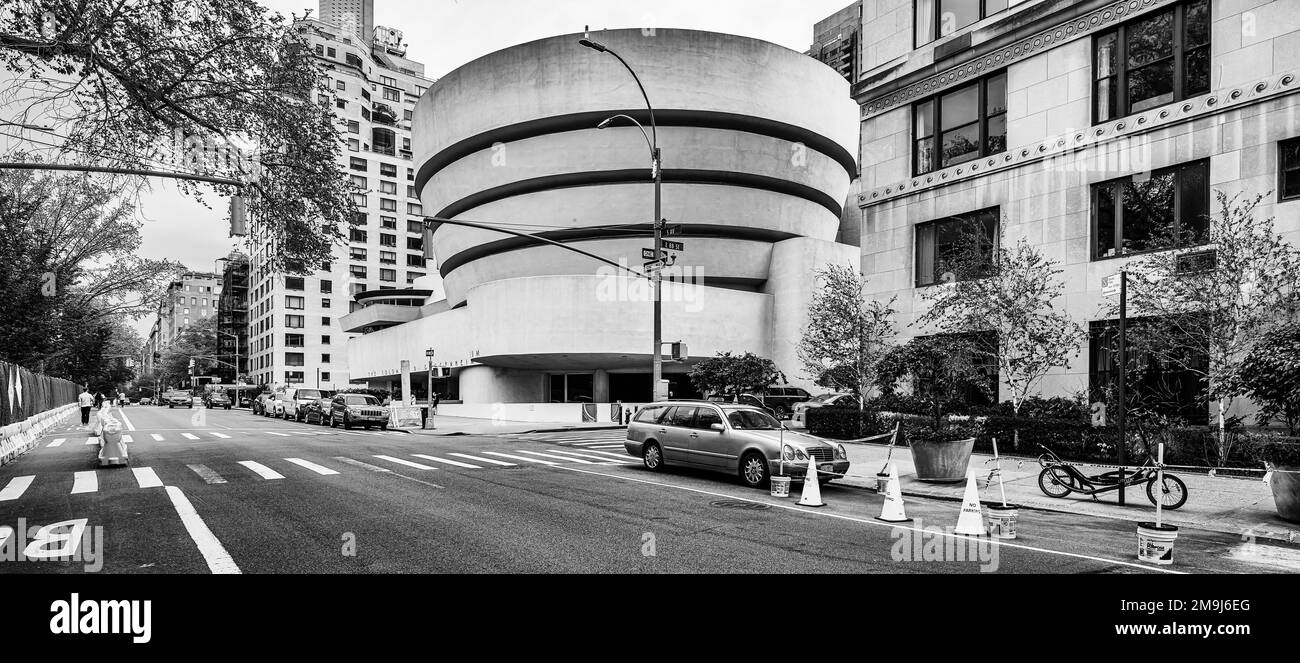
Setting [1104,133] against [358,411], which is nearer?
[1104,133]

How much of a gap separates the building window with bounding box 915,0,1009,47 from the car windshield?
16.7m

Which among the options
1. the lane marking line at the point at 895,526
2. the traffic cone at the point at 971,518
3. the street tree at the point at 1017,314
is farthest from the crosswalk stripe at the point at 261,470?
the street tree at the point at 1017,314

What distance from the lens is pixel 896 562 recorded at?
7.36 meters

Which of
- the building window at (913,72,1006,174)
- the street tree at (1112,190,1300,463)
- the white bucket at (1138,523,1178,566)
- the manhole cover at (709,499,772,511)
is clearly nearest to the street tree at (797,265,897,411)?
the building window at (913,72,1006,174)

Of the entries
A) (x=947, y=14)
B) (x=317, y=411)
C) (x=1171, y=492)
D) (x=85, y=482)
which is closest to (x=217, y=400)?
(x=317, y=411)

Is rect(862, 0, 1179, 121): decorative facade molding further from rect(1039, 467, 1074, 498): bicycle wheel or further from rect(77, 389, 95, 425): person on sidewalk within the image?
rect(77, 389, 95, 425): person on sidewalk

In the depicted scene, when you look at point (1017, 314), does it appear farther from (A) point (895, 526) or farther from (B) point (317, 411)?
Result: (B) point (317, 411)

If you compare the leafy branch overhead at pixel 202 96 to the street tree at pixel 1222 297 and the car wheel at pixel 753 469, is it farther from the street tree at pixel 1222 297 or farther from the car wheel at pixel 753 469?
the street tree at pixel 1222 297

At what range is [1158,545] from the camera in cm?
744

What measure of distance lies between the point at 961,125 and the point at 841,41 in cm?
10830
